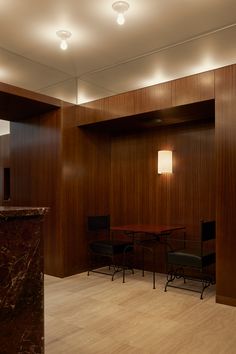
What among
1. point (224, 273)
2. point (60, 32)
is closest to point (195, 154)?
point (224, 273)

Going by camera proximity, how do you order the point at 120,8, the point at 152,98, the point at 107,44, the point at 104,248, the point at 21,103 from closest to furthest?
the point at 120,8 < the point at 152,98 < the point at 107,44 < the point at 21,103 < the point at 104,248

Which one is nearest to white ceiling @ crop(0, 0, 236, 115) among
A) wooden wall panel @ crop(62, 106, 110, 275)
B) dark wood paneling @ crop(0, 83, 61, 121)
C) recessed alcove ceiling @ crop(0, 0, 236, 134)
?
recessed alcove ceiling @ crop(0, 0, 236, 134)

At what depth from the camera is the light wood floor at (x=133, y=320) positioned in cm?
261

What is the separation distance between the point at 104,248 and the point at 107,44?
2.80 meters

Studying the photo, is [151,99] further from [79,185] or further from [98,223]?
[98,223]

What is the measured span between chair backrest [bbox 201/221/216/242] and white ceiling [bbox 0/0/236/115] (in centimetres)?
185

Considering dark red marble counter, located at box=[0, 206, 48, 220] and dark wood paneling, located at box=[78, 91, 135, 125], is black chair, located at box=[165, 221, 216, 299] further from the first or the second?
dark red marble counter, located at box=[0, 206, 48, 220]

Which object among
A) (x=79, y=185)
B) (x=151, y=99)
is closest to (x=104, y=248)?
(x=79, y=185)

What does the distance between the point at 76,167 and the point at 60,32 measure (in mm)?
1898

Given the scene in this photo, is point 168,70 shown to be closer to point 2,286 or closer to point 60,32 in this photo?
point 60,32

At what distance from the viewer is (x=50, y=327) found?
118 inches

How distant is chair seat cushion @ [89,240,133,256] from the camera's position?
4508 mm

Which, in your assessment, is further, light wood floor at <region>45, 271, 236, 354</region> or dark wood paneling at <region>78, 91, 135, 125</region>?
dark wood paneling at <region>78, 91, 135, 125</region>

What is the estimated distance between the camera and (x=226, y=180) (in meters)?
3.51
